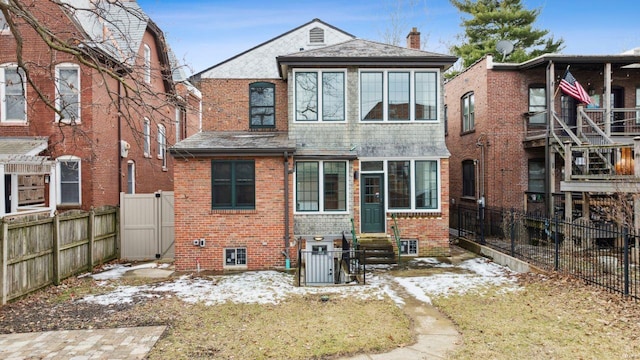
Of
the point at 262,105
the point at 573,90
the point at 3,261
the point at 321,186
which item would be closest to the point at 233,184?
the point at 321,186

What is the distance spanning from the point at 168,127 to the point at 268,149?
1207cm

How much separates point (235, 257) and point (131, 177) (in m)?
8.58

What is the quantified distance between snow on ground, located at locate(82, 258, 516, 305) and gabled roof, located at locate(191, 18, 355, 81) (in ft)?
27.2

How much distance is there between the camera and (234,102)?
50.3 feet

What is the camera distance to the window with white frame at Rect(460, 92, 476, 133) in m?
18.5

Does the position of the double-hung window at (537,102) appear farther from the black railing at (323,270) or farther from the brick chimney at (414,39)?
the black railing at (323,270)

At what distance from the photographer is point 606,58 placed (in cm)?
1538

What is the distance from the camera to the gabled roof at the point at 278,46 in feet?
51.2

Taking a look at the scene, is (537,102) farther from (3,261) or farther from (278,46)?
(3,261)

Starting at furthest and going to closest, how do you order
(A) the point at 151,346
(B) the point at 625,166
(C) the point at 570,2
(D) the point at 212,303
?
(C) the point at 570,2 < (B) the point at 625,166 < (D) the point at 212,303 < (A) the point at 151,346

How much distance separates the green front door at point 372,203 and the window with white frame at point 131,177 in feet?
35.9

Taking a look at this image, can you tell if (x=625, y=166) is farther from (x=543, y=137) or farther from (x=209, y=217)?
(x=209, y=217)

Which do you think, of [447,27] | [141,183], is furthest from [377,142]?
[447,27]

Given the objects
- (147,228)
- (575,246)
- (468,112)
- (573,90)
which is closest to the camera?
(575,246)
